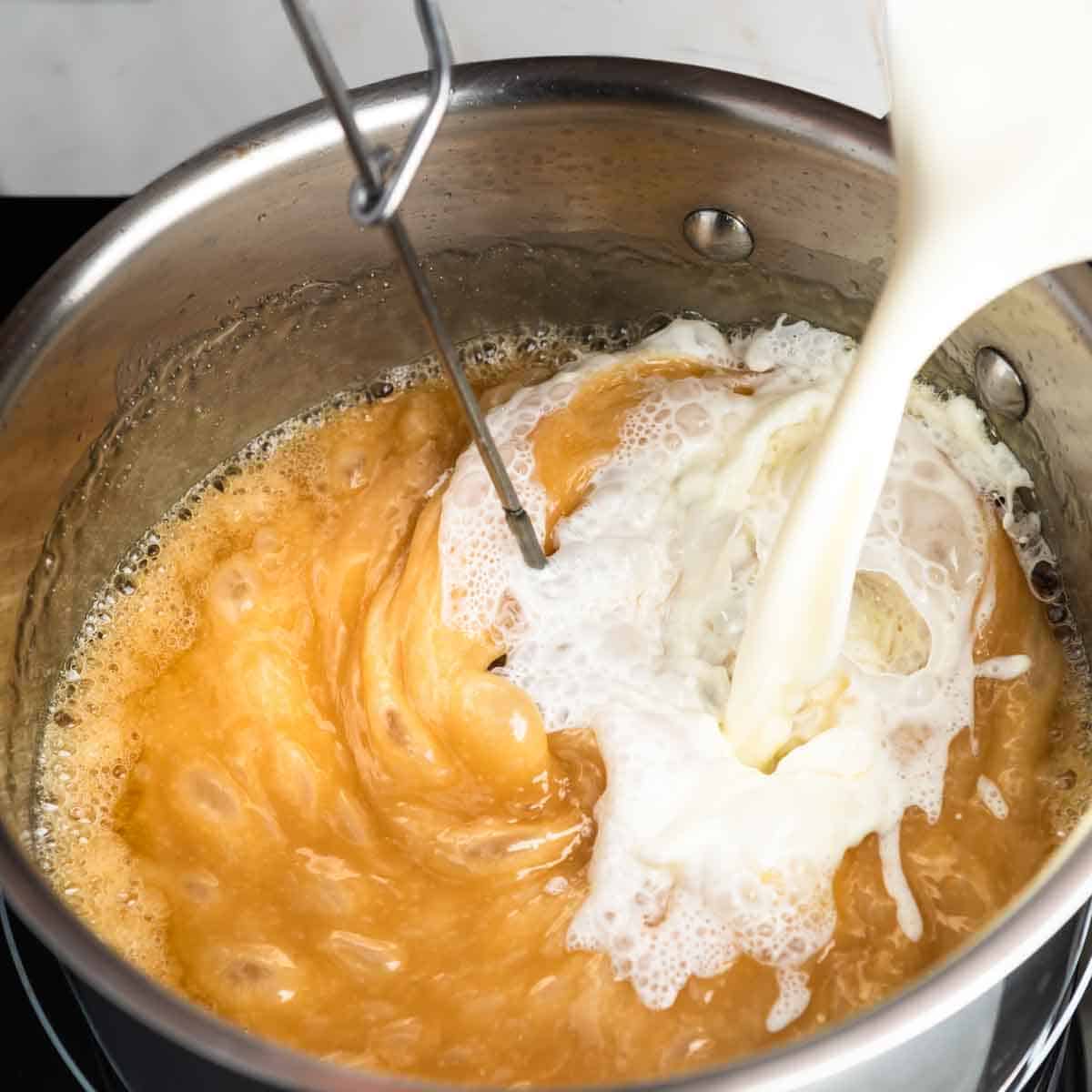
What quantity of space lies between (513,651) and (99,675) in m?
0.32

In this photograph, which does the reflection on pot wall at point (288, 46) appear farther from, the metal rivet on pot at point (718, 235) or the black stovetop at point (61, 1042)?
the black stovetop at point (61, 1042)

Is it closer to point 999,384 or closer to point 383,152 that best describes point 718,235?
point 999,384

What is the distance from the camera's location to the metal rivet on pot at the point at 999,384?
113cm

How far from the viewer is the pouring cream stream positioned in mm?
852

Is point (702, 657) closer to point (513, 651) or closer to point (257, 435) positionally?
point (513, 651)

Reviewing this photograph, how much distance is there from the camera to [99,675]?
114 centimetres

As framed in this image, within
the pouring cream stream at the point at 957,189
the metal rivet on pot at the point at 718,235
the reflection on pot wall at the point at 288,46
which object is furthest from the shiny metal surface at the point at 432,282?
the reflection on pot wall at the point at 288,46

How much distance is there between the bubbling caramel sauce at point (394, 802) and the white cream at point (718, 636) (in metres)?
0.02

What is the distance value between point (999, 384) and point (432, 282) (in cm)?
46

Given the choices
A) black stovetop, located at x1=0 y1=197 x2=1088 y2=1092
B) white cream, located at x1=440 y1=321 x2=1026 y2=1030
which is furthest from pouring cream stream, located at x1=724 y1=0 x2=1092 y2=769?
black stovetop, located at x1=0 y1=197 x2=1088 y2=1092

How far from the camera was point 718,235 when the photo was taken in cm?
118

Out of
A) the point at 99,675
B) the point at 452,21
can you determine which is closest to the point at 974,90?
the point at 452,21

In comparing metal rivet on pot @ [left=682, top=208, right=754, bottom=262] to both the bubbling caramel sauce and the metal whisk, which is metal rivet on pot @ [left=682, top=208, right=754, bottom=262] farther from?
the metal whisk

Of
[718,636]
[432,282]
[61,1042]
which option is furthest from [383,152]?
[61,1042]
